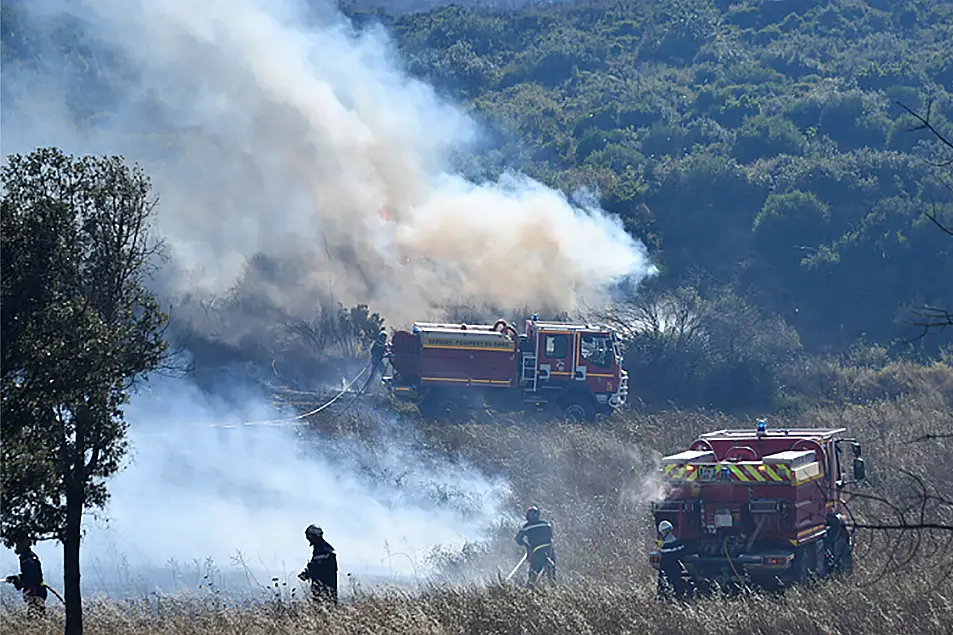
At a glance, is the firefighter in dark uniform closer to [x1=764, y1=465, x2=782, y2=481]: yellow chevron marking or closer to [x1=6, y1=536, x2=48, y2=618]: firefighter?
[x1=764, y1=465, x2=782, y2=481]: yellow chevron marking

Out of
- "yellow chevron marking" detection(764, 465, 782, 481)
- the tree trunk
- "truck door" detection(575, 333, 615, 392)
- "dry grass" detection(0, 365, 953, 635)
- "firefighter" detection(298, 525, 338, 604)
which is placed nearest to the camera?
the tree trunk

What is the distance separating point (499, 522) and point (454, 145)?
4075cm

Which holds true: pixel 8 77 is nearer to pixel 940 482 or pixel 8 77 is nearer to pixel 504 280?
pixel 504 280

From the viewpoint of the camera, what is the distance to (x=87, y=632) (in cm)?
1373

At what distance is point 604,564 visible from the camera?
1839 cm

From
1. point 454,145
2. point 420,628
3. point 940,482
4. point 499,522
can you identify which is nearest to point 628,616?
point 420,628

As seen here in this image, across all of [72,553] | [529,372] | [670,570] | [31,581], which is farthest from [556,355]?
[72,553]

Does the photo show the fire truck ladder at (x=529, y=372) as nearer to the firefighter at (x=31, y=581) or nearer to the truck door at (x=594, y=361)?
the truck door at (x=594, y=361)

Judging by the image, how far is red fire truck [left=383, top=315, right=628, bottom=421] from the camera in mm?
33781

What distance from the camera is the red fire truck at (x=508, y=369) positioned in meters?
33.8

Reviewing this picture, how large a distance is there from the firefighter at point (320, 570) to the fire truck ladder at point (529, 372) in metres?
20.2

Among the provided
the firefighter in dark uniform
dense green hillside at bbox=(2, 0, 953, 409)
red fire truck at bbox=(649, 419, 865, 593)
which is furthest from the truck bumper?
dense green hillside at bbox=(2, 0, 953, 409)

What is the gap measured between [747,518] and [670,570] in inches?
59.4

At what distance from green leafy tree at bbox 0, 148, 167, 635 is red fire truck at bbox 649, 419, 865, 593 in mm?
7263
